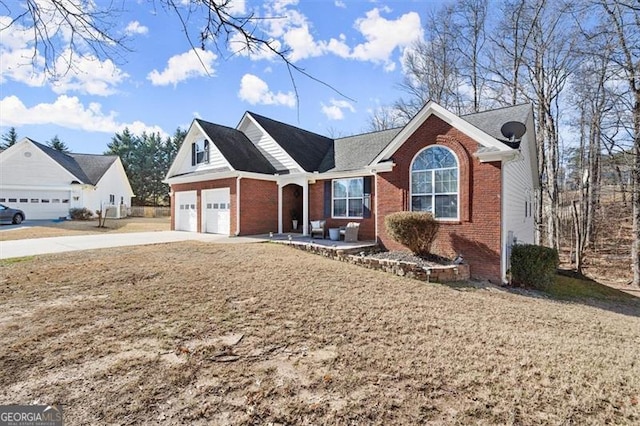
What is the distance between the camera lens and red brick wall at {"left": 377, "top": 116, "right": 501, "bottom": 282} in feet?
30.0

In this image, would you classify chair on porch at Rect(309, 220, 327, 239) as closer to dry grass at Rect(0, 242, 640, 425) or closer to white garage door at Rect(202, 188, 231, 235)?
white garage door at Rect(202, 188, 231, 235)

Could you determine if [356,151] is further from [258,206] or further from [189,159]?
[189,159]

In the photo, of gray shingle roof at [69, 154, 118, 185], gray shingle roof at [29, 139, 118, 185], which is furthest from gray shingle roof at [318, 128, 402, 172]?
gray shingle roof at [69, 154, 118, 185]

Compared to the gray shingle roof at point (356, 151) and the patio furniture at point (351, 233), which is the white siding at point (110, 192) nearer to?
the gray shingle roof at point (356, 151)

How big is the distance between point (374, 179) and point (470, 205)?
428 centimetres

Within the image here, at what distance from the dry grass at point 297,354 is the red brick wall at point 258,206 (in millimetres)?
7934

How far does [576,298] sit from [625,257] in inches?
473

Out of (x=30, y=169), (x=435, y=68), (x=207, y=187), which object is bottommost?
(x=207, y=187)

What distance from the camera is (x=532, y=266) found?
31.0ft

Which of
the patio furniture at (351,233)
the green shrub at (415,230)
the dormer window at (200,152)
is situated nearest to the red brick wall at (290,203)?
the patio furniture at (351,233)

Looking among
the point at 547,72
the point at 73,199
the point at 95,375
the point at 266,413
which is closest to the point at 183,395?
the point at 266,413

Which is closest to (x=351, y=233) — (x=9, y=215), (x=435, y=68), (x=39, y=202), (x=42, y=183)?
(x=435, y=68)

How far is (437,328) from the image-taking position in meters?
Result: 4.58

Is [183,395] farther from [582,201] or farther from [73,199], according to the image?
[73,199]
